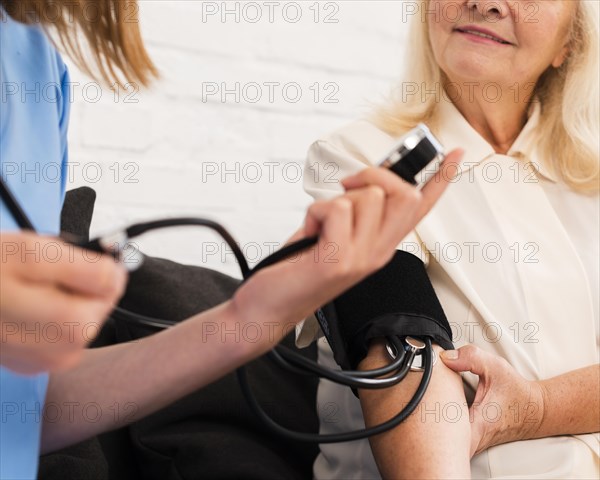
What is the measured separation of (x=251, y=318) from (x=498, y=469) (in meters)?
0.53

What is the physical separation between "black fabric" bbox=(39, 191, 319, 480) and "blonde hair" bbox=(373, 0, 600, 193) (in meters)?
0.39

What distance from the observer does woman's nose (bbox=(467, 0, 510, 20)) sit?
46.1 inches

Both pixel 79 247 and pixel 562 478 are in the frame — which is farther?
pixel 562 478

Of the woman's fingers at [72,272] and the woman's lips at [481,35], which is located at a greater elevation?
the woman's lips at [481,35]

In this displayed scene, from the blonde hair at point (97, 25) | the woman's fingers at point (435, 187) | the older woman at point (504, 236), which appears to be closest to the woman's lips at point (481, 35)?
the older woman at point (504, 236)

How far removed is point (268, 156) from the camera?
1.61 meters

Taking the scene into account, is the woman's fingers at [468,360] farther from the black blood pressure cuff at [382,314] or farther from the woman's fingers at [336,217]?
the woman's fingers at [336,217]

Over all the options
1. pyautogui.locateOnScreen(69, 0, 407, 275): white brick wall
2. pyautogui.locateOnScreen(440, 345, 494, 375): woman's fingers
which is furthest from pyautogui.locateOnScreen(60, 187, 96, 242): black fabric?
pyautogui.locateOnScreen(440, 345, 494, 375): woman's fingers

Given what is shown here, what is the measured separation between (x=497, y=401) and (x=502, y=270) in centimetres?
21

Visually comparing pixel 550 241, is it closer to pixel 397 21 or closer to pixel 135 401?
pixel 135 401

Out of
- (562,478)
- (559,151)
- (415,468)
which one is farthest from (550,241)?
(415,468)

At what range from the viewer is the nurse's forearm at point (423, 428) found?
0.85m

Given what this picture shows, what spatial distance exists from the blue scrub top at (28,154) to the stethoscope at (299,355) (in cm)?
11

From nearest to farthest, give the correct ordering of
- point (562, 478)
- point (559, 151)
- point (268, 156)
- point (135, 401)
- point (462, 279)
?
point (135, 401), point (562, 478), point (462, 279), point (559, 151), point (268, 156)
